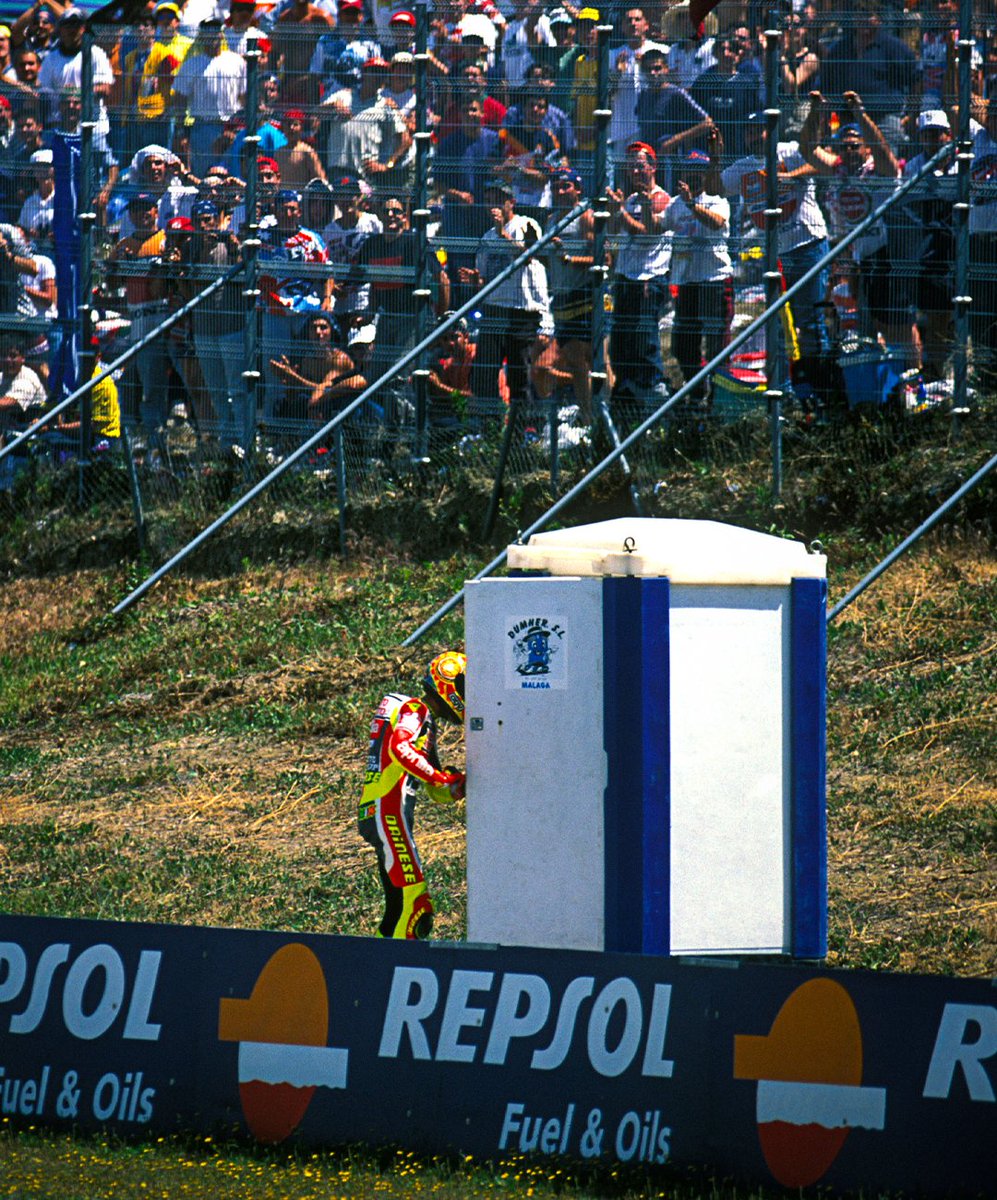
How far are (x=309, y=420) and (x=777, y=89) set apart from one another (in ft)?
16.6

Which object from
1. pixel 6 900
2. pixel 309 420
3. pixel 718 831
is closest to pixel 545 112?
pixel 309 420

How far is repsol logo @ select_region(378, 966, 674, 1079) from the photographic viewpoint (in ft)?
23.8

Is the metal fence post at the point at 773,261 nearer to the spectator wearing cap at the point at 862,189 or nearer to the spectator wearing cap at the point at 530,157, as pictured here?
the spectator wearing cap at the point at 862,189

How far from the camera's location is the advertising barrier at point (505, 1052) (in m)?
6.77

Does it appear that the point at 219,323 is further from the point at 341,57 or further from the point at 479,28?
the point at 479,28

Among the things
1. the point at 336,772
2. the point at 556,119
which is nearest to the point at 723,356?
the point at 556,119

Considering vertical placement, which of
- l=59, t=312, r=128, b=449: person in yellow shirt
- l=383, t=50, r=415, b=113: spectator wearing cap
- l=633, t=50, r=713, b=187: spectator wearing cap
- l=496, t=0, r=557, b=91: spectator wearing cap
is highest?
l=496, t=0, r=557, b=91: spectator wearing cap

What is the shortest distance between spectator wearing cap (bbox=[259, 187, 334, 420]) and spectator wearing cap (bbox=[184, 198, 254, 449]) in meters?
0.27

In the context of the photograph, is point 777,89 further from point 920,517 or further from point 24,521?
point 24,521

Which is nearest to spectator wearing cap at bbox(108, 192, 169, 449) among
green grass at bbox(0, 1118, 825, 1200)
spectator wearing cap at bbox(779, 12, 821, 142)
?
spectator wearing cap at bbox(779, 12, 821, 142)

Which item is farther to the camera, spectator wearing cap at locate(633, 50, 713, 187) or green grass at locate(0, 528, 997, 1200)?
spectator wearing cap at locate(633, 50, 713, 187)

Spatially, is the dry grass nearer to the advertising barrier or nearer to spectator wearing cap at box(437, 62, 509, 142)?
the advertising barrier

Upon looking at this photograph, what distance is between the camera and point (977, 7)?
15.5 m

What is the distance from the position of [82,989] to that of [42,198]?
40.3 feet
